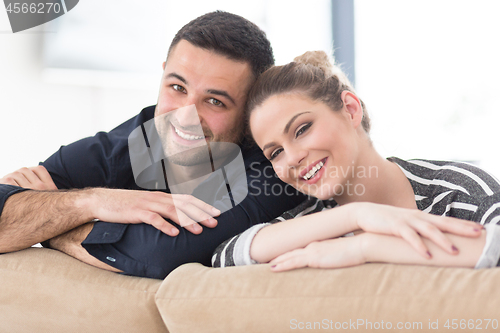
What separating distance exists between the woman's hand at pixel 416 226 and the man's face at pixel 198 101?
0.80m

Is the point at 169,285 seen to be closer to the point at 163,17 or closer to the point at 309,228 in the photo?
the point at 309,228

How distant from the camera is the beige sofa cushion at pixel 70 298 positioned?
83cm

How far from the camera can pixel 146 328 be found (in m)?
0.83

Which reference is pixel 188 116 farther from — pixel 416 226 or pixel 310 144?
pixel 416 226

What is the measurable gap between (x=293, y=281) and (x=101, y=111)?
257cm

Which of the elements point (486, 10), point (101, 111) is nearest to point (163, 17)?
point (101, 111)

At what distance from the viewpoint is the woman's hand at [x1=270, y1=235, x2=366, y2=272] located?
0.72 metres

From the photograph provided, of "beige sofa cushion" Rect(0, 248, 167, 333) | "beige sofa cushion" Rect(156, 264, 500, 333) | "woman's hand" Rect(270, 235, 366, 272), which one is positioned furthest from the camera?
"beige sofa cushion" Rect(0, 248, 167, 333)

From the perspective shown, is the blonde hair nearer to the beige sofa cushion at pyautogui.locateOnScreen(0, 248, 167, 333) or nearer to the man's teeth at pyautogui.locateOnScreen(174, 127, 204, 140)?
the man's teeth at pyautogui.locateOnScreen(174, 127, 204, 140)

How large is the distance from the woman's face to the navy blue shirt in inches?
4.0

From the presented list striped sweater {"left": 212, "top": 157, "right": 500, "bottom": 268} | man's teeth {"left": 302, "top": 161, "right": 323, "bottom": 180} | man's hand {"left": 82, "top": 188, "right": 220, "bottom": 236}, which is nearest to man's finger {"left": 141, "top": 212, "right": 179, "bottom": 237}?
man's hand {"left": 82, "top": 188, "right": 220, "bottom": 236}

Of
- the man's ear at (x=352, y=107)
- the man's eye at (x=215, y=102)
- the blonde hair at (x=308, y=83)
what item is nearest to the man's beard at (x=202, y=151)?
the man's eye at (x=215, y=102)

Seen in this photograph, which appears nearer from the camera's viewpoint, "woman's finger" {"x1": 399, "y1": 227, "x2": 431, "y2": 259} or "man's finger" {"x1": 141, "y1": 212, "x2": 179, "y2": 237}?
"woman's finger" {"x1": 399, "y1": 227, "x2": 431, "y2": 259}

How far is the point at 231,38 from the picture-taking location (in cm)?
143
